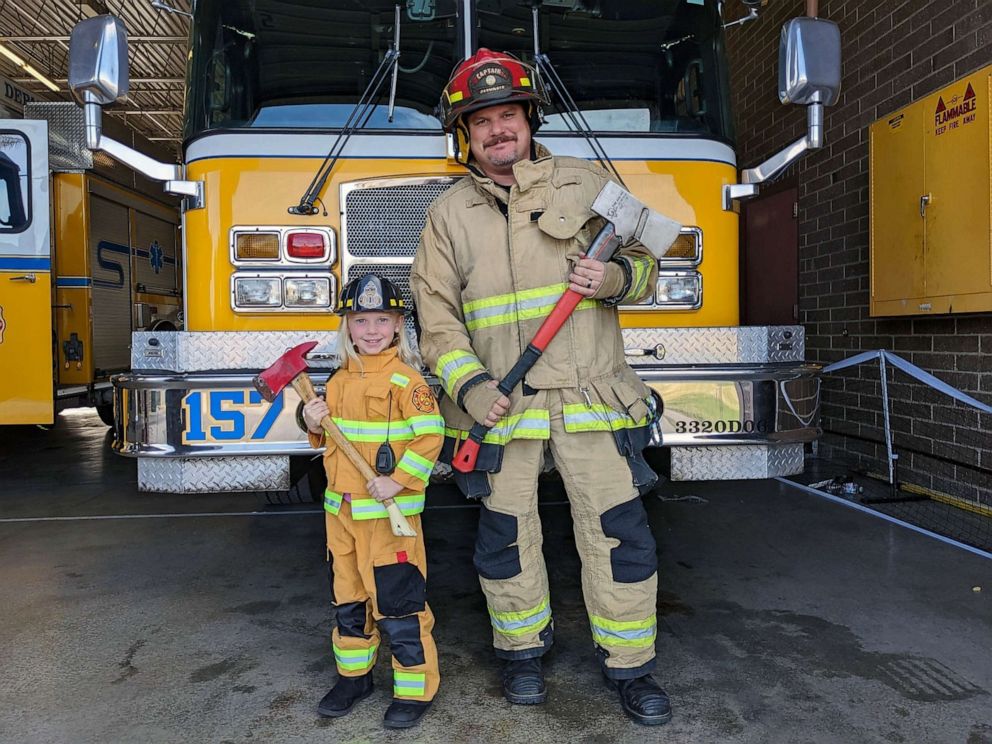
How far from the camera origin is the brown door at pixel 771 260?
6.95m

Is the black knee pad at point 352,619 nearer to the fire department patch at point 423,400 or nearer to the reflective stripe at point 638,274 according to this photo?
the fire department patch at point 423,400

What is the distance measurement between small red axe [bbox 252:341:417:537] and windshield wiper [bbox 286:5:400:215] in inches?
38.8

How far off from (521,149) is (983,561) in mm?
2999

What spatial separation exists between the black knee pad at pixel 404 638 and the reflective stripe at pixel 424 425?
1.79 feet

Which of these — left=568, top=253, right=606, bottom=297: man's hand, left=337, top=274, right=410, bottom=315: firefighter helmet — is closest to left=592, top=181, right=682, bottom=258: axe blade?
left=568, top=253, right=606, bottom=297: man's hand

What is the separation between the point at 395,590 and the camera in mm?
2240

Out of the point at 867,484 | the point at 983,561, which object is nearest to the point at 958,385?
the point at 867,484

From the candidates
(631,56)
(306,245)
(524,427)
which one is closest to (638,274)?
(524,427)

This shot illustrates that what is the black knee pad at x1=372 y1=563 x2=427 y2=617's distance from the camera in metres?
2.24

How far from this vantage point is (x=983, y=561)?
369 cm

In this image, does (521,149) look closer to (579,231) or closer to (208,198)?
(579,231)

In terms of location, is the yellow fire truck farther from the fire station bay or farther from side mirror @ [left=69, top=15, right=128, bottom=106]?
side mirror @ [left=69, top=15, right=128, bottom=106]

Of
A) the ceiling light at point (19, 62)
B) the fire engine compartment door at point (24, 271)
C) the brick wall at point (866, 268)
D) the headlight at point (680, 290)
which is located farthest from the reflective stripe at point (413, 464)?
the ceiling light at point (19, 62)

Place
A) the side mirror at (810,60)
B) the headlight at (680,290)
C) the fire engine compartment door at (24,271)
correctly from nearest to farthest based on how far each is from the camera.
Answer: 1. the side mirror at (810,60)
2. the headlight at (680,290)
3. the fire engine compartment door at (24,271)
